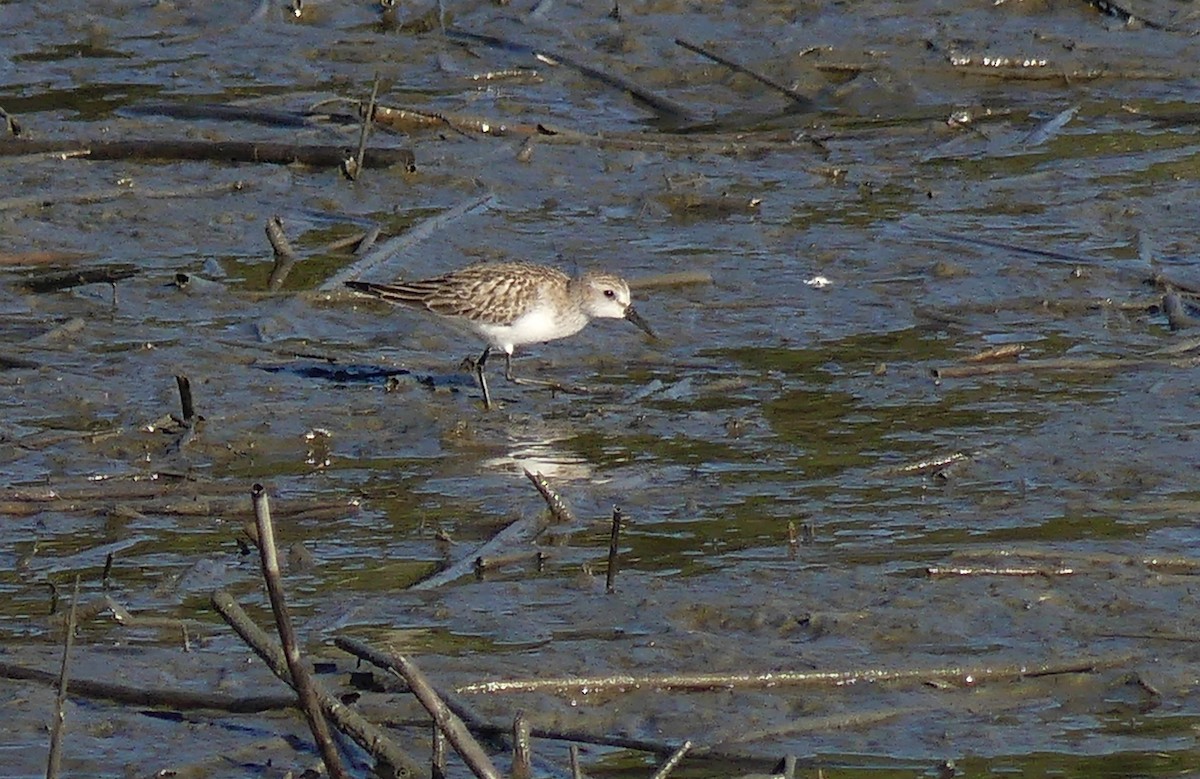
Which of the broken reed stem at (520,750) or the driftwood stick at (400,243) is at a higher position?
the broken reed stem at (520,750)

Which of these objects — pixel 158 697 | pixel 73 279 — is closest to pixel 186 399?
pixel 73 279

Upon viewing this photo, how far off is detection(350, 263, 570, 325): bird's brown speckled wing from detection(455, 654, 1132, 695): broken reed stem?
352 centimetres

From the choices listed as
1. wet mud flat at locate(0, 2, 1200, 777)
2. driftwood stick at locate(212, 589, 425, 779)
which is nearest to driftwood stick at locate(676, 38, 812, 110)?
wet mud flat at locate(0, 2, 1200, 777)

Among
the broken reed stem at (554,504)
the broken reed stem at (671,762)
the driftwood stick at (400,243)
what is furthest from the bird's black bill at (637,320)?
the broken reed stem at (671,762)

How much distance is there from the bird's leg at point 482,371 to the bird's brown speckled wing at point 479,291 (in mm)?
173

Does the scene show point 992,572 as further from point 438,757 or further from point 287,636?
point 287,636

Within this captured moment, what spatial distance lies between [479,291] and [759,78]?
4.71m

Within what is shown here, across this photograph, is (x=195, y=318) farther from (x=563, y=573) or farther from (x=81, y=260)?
(x=563, y=573)

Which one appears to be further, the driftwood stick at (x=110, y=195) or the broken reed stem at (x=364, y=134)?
the broken reed stem at (x=364, y=134)

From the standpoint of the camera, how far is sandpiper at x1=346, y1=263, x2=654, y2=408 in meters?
9.55

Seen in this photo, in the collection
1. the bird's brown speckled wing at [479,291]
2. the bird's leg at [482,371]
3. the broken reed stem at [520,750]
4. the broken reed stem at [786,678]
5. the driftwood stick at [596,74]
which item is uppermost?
the broken reed stem at [520,750]

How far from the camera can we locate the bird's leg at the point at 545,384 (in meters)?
9.48

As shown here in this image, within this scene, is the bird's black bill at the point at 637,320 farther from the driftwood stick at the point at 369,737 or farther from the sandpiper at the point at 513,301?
the driftwood stick at the point at 369,737

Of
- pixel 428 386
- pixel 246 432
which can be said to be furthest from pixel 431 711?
pixel 428 386
